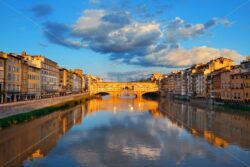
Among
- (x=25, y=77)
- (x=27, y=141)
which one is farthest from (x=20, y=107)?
(x=25, y=77)

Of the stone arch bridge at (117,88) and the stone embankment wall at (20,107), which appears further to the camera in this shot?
the stone arch bridge at (117,88)

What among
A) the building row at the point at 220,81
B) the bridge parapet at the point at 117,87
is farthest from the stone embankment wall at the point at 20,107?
the bridge parapet at the point at 117,87

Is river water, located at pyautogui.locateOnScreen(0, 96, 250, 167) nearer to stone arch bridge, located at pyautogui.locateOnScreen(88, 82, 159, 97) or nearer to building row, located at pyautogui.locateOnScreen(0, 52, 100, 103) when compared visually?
building row, located at pyautogui.locateOnScreen(0, 52, 100, 103)

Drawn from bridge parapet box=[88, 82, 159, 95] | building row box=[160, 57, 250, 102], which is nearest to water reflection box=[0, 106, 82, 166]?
building row box=[160, 57, 250, 102]

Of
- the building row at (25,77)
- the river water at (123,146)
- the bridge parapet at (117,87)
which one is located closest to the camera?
the river water at (123,146)

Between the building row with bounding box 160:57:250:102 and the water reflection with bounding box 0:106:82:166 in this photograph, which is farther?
→ the building row with bounding box 160:57:250:102

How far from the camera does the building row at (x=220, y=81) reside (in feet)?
174

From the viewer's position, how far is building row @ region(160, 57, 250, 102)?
52938 millimetres

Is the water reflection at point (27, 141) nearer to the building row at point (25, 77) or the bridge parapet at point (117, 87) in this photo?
the building row at point (25, 77)

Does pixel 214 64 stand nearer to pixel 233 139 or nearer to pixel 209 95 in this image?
pixel 209 95

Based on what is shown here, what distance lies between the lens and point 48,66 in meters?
72.1

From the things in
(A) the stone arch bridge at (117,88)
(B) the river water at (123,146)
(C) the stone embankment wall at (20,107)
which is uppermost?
(A) the stone arch bridge at (117,88)

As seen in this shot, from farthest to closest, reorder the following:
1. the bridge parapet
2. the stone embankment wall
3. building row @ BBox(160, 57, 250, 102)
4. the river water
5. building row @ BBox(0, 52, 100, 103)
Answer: the bridge parapet
building row @ BBox(160, 57, 250, 102)
building row @ BBox(0, 52, 100, 103)
the stone embankment wall
the river water

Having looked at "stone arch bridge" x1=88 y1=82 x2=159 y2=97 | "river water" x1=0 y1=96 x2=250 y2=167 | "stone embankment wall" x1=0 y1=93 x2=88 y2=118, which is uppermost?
"stone arch bridge" x1=88 y1=82 x2=159 y2=97
